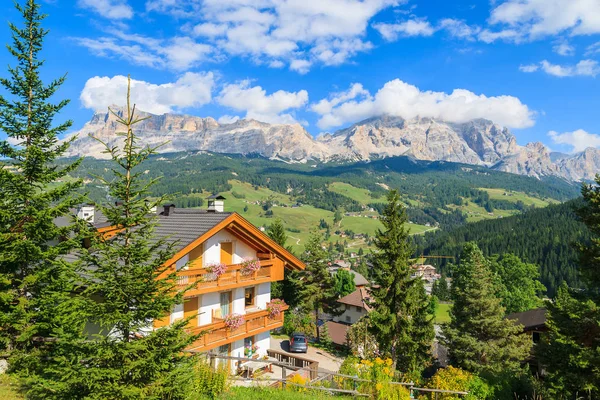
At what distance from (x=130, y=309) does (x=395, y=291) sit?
21307 millimetres

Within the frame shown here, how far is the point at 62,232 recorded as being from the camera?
43.0 feet

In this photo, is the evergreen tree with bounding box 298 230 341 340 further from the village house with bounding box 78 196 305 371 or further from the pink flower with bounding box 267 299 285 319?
the pink flower with bounding box 267 299 285 319

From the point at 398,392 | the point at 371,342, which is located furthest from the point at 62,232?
the point at 371,342

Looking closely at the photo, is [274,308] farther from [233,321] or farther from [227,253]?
[227,253]

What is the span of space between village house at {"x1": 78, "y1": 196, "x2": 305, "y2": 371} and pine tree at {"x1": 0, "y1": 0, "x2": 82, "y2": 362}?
20.0 ft

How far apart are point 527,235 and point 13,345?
192m

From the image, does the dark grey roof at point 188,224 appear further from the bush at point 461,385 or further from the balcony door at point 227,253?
the bush at point 461,385

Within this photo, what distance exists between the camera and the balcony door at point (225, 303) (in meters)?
22.3

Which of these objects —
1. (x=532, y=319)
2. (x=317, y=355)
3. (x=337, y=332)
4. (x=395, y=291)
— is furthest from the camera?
(x=337, y=332)

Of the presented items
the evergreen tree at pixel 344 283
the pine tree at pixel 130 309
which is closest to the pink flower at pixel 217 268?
the pine tree at pixel 130 309

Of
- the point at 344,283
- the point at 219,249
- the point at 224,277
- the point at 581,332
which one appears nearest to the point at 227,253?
the point at 219,249

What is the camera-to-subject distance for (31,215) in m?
12.6

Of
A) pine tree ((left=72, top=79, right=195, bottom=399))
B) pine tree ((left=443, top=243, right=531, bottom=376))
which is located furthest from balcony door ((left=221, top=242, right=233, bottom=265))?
pine tree ((left=443, top=243, right=531, bottom=376))

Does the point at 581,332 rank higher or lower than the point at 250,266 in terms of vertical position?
lower
